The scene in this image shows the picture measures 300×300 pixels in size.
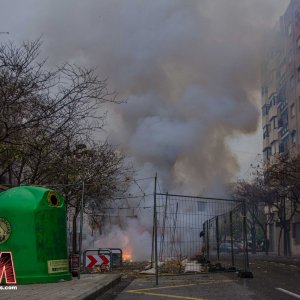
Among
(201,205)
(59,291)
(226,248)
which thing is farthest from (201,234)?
(59,291)

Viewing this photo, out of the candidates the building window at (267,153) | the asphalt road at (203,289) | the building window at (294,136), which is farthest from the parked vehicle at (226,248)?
the building window at (267,153)

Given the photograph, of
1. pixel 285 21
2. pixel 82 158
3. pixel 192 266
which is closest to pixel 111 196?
pixel 82 158

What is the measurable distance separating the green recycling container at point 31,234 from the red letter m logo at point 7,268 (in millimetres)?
58

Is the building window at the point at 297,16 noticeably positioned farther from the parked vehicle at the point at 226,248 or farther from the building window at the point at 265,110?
the parked vehicle at the point at 226,248

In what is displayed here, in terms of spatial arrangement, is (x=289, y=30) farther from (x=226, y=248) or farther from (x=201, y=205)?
(x=201, y=205)

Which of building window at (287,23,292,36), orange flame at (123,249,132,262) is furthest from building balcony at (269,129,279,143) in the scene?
orange flame at (123,249,132,262)

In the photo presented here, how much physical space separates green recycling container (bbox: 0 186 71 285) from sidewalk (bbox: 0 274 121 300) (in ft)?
1.22

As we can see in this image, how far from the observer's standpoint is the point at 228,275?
48.9 feet

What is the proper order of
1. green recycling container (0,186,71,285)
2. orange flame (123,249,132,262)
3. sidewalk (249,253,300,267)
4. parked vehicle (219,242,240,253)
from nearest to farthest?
green recycling container (0,186,71,285) → parked vehicle (219,242,240,253) → orange flame (123,249,132,262) → sidewalk (249,253,300,267)

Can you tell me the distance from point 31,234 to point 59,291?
1.87m

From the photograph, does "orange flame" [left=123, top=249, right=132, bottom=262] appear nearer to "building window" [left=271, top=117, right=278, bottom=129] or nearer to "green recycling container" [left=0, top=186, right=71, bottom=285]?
"green recycling container" [left=0, top=186, right=71, bottom=285]

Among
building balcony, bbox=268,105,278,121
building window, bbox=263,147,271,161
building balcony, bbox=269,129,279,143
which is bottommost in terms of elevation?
building window, bbox=263,147,271,161

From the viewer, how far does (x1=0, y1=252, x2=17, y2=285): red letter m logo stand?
10.3 m

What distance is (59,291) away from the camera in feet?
30.1
